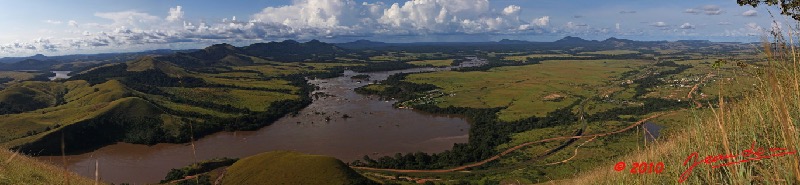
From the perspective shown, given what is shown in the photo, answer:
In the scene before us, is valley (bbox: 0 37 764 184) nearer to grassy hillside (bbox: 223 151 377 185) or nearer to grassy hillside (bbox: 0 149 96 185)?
grassy hillside (bbox: 223 151 377 185)

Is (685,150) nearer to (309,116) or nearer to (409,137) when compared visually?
(409,137)

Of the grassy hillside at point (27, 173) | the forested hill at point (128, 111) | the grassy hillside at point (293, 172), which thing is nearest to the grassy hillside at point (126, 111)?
the forested hill at point (128, 111)

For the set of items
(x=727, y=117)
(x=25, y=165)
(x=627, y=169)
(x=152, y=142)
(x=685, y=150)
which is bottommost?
(x=152, y=142)

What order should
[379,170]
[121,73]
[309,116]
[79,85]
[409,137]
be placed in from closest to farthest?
1. [379,170]
2. [409,137]
3. [309,116]
4. [79,85]
5. [121,73]

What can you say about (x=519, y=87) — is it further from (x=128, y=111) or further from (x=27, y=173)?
(x=27, y=173)

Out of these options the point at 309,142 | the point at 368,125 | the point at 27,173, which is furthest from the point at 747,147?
the point at 368,125

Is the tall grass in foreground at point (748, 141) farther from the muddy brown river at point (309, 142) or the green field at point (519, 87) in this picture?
the green field at point (519, 87)

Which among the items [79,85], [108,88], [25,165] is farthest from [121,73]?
[25,165]
